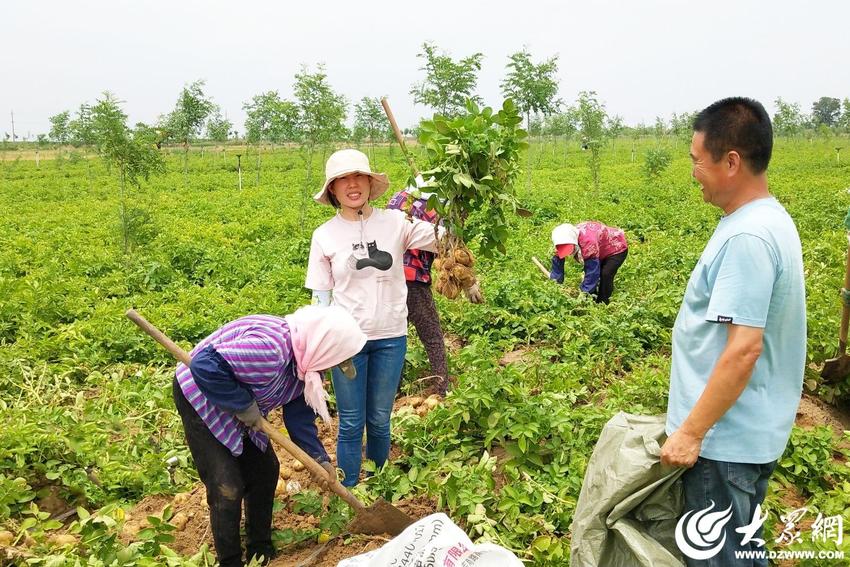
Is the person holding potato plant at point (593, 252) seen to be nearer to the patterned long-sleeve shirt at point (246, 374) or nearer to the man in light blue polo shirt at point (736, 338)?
the patterned long-sleeve shirt at point (246, 374)

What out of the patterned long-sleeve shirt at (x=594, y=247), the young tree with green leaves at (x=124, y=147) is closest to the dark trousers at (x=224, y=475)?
the patterned long-sleeve shirt at (x=594, y=247)

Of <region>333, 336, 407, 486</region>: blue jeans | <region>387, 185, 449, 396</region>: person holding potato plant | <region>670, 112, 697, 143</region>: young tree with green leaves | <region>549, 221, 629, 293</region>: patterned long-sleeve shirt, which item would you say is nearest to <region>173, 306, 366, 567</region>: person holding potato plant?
<region>333, 336, 407, 486</region>: blue jeans

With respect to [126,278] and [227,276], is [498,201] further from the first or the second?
[126,278]

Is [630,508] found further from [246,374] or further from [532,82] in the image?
[532,82]

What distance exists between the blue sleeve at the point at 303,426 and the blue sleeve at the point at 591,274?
4.43 meters

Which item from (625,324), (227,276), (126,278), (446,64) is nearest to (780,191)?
(446,64)

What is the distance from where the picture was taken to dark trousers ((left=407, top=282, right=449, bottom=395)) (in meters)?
4.60

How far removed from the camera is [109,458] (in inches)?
155

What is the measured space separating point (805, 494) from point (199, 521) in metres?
3.31

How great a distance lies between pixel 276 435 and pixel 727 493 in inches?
67.9

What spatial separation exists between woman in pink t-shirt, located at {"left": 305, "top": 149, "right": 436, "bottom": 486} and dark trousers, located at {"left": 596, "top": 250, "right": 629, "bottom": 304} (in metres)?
3.90

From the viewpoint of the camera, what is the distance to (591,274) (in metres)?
6.74
